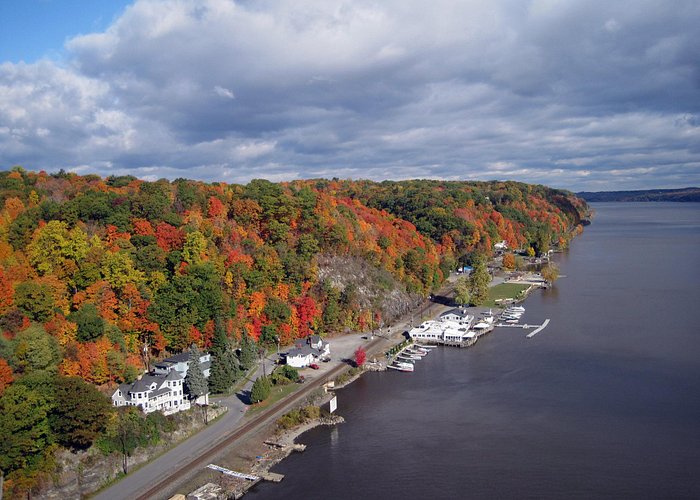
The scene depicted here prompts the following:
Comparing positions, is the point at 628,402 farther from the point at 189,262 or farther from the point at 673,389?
the point at 189,262

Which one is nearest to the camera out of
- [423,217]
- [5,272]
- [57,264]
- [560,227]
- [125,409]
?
[125,409]

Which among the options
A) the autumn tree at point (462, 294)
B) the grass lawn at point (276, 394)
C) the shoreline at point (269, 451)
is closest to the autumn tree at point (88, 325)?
the grass lawn at point (276, 394)

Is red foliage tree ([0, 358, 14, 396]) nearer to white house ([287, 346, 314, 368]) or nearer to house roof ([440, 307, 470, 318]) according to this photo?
white house ([287, 346, 314, 368])

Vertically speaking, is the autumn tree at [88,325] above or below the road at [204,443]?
above

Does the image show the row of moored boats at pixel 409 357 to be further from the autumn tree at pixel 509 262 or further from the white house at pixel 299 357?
the autumn tree at pixel 509 262

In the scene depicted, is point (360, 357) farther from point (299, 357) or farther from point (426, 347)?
point (426, 347)

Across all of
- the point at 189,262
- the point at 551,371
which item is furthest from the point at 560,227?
the point at 189,262

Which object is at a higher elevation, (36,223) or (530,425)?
(36,223)
